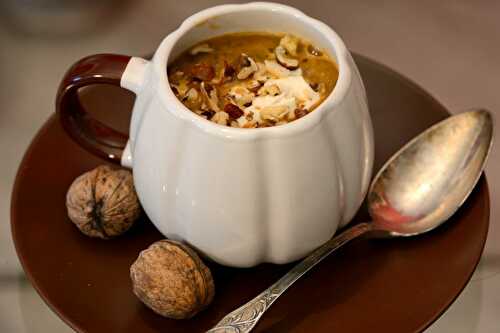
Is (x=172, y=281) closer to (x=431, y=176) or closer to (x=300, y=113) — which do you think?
(x=300, y=113)

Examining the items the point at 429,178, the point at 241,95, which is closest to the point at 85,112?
the point at 241,95

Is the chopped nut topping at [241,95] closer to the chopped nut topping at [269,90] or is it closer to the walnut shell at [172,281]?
the chopped nut topping at [269,90]

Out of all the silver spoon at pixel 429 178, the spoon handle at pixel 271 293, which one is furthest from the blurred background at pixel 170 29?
the spoon handle at pixel 271 293

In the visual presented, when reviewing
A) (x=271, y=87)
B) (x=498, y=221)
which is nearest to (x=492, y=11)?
(x=498, y=221)

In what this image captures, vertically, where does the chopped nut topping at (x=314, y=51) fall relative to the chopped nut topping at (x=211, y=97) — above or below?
above

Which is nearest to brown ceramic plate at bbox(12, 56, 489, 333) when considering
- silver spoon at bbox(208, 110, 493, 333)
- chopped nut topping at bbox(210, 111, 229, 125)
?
silver spoon at bbox(208, 110, 493, 333)

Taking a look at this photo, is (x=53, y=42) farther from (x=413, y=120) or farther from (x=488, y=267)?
(x=488, y=267)
